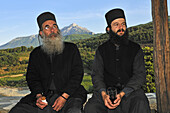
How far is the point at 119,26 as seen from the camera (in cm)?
332

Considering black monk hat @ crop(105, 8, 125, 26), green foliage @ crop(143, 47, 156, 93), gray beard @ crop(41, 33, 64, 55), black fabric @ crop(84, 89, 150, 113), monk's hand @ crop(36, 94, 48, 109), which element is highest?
black monk hat @ crop(105, 8, 125, 26)

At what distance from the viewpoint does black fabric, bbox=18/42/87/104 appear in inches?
129

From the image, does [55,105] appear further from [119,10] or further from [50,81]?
[119,10]

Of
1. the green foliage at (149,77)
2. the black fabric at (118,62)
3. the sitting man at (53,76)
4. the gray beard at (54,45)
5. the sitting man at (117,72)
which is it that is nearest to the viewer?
the sitting man at (117,72)

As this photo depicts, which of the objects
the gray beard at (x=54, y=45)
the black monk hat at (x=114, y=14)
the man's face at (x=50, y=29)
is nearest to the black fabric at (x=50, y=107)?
the gray beard at (x=54, y=45)

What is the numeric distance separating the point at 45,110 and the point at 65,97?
36 centimetres

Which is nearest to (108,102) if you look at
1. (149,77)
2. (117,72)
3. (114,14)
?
(117,72)

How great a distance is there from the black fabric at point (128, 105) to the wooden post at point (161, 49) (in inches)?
30.9

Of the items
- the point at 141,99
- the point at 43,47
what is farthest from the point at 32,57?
the point at 141,99

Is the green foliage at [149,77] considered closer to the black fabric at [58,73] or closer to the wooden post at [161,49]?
the wooden post at [161,49]

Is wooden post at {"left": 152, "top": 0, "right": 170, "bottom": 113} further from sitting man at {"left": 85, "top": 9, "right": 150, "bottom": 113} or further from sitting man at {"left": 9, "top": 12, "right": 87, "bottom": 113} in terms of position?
sitting man at {"left": 9, "top": 12, "right": 87, "bottom": 113}

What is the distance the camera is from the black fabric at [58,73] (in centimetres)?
329

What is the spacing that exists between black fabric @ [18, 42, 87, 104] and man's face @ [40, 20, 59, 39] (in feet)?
1.02

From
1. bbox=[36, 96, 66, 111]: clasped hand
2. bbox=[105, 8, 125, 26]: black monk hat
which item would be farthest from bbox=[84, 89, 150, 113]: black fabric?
bbox=[105, 8, 125, 26]: black monk hat
